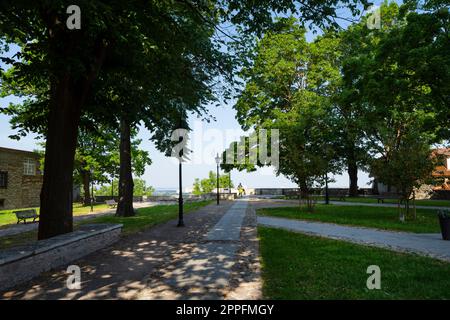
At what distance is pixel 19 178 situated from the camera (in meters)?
37.3

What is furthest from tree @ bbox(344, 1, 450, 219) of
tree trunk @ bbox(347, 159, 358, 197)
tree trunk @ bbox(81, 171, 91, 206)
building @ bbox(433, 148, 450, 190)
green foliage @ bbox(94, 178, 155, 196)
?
green foliage @ bbox(94, 178, 155, 196)

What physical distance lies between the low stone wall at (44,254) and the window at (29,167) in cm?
3567

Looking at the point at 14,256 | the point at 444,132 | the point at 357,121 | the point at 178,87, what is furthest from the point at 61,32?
the point at 357,121

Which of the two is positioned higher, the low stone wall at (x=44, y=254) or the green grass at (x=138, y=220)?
the low stone wall at (x=44, y=254)

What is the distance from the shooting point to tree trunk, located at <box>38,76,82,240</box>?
8820mm

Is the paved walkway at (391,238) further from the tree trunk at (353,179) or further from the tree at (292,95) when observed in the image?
the tree trunk at (353,179)

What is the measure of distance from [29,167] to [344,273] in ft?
141

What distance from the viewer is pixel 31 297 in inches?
208

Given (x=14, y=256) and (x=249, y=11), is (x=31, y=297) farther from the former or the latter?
(x=249, y=11)

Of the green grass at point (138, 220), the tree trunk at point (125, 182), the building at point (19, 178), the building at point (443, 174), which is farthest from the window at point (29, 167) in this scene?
the building at point (443, 174)

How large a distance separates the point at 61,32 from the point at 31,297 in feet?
23.1

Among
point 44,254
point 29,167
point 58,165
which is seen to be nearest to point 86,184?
point 29,167

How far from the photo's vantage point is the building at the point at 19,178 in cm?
3519

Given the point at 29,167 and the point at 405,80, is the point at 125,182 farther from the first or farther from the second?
the point at 29,167
